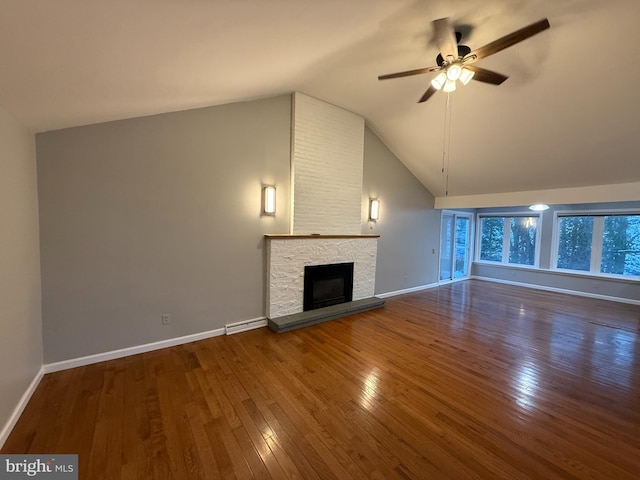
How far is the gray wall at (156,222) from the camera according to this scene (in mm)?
2523

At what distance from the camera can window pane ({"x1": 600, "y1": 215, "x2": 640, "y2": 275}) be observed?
5.42 meters

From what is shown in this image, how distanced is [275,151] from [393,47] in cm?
193

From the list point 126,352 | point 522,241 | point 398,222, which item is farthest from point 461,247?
point 126,352

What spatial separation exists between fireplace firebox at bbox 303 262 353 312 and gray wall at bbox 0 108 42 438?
2944 millimetres

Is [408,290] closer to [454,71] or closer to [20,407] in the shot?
[454,71]

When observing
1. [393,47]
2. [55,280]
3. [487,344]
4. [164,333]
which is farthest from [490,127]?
[55,280]

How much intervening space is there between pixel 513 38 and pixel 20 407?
4642 mm

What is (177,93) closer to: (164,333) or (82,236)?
(82,236)

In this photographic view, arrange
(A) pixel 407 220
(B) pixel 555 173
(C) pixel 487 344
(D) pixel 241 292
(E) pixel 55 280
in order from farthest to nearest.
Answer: (A) pixel 407 220 < (B) pixel 555 173 < (D) pixel 241 292 < (C) pixel 487 344 < (E) pixel 55 280

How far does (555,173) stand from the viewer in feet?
13.8

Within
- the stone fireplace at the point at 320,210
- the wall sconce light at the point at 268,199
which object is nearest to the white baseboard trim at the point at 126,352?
the stone fireplace at the point at 320,210

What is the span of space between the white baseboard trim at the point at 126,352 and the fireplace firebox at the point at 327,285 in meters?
1.39

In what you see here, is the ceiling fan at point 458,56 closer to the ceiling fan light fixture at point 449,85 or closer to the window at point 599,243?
the ceiling fan light fixture at point 449,85

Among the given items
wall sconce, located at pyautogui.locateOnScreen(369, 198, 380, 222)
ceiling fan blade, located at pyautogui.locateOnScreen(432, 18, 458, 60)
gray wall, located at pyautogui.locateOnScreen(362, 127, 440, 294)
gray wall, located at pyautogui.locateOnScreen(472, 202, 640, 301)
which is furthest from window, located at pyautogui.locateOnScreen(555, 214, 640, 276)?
ceiling fan blade, located at pyautogui.locateOnScreen(432, 18, 458, 60)
